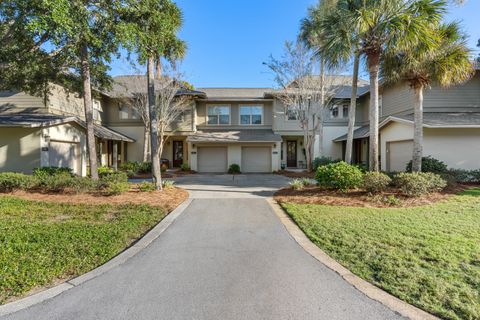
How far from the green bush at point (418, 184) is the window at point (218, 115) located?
14.4 m

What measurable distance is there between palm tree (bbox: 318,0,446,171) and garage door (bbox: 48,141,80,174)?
15.2 meters

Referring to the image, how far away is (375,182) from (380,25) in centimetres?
576

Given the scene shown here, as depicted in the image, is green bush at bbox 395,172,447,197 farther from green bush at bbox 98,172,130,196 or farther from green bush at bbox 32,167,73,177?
green bush at bbox 32,167,73,177

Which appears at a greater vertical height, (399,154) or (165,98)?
(165,98)

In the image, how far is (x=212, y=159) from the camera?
20125 mm

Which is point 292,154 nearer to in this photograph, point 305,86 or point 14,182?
point 305,86

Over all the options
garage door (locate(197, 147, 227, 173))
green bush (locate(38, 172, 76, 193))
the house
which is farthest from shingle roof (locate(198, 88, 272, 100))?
green bush (locate(38, 172, 76, 193))

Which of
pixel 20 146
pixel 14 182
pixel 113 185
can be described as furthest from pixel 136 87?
pixel 113 185

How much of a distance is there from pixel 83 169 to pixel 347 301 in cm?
1756

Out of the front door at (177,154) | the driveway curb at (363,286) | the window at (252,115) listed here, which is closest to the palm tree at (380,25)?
the driveway curb at (363,286)

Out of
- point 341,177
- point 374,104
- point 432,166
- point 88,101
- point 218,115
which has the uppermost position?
point 218,115

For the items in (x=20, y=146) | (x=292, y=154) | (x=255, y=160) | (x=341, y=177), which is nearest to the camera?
(x=341, y=177)

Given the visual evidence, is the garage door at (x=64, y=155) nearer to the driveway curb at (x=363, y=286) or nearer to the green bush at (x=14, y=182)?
the green bush at (x=14, y=182)

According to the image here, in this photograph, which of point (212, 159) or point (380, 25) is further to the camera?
point (212, 159)
